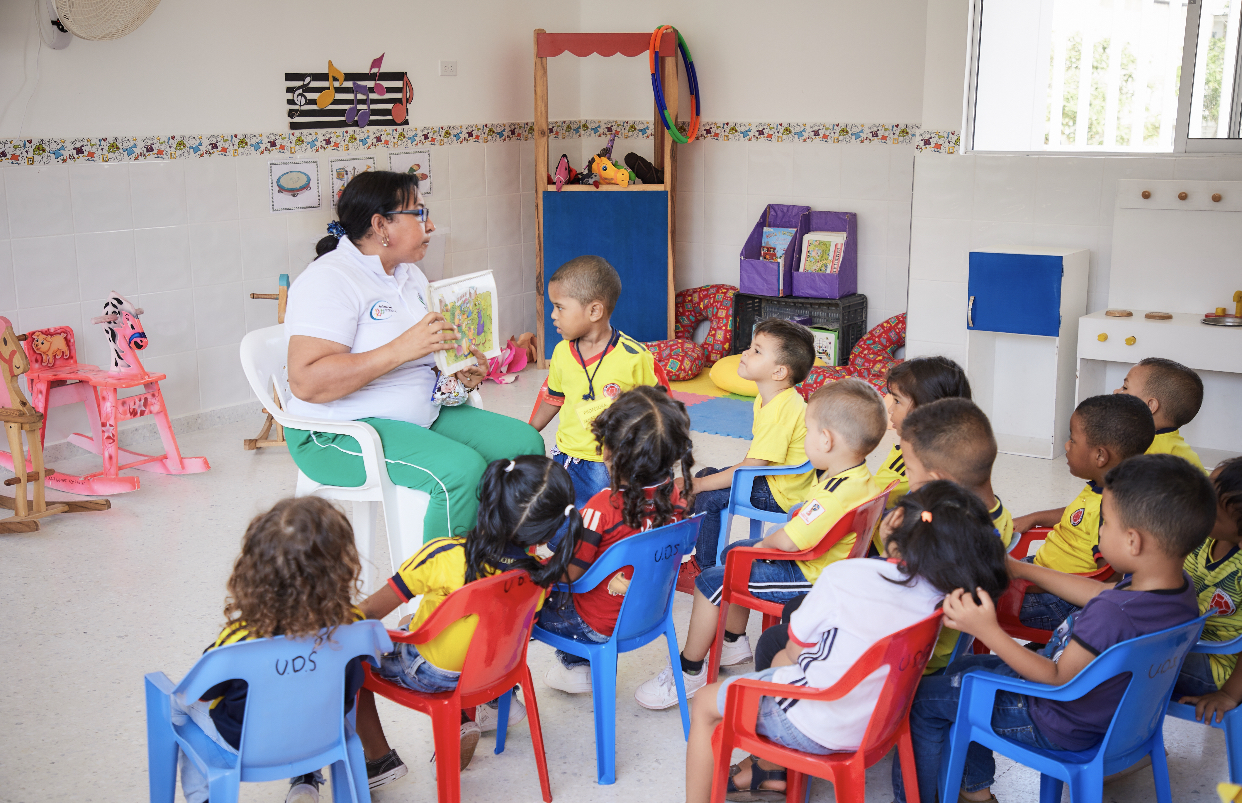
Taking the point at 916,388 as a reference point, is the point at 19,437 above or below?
below

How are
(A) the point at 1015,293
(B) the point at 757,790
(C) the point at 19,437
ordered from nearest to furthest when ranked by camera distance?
1. (B) the point at 757,790
2. (C) the point at 19,437
3. (A) the point at 1015,293

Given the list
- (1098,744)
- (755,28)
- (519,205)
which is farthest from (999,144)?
(1098,744)

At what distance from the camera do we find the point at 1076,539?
2.35 meters

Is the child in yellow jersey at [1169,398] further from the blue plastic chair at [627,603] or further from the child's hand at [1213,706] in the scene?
the blue plastic chair at [627,603]

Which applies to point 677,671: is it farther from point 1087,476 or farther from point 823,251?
point 823,251

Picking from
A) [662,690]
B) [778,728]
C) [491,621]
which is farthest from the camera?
[662,690]

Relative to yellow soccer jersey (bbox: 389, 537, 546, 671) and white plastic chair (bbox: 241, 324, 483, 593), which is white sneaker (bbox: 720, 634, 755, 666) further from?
yellow soccer jersey (bbox: 389, 537, 546, 671)

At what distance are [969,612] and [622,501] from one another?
82 centimetres

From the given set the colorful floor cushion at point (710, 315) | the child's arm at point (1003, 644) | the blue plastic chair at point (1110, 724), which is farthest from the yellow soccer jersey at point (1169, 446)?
the colorful floor cushion at point (710, 315)

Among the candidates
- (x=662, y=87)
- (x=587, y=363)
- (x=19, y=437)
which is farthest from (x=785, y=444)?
(x=662, y=87)

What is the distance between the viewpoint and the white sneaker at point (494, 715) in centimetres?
250

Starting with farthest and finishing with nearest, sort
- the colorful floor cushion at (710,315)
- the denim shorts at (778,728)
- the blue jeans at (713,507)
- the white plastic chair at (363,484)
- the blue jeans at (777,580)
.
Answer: the colorful floor cushion at (710,315) → the blue jeans at (713,507) → the white plastic chair at (363,484) → the blue jeans at (777,580) → the denim shorts at (778,728)

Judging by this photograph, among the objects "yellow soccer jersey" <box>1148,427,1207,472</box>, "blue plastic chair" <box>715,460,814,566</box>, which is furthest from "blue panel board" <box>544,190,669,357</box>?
"yellow soccer jersey" <box>1148,427,1207,472</box>

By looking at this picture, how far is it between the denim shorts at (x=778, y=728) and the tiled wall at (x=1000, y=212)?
11.4 ft
